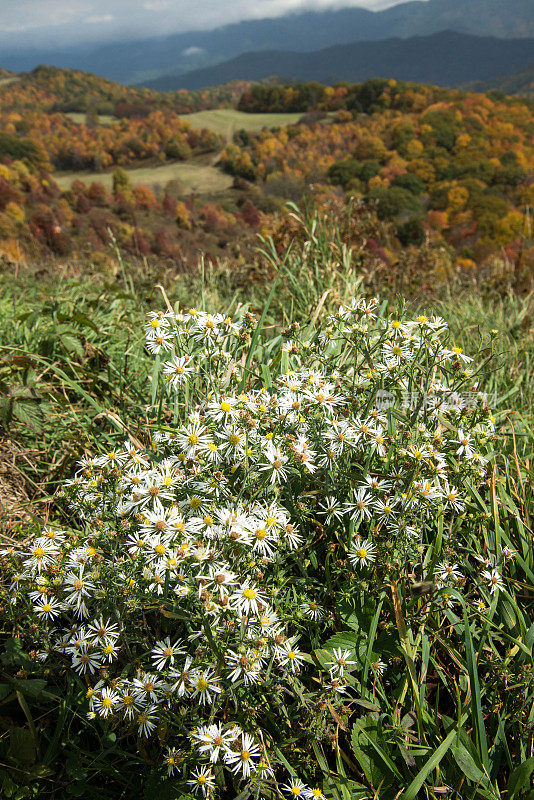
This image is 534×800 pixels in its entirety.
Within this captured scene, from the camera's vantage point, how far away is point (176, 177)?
1340 inches

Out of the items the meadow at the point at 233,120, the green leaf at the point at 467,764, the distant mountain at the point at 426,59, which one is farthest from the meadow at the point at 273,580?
the distant mountain at the point at 426,59

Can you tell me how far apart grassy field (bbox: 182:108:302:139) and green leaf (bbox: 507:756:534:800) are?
46.0m

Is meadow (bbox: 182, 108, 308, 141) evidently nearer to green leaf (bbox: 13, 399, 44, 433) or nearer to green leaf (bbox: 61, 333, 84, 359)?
green leaf (bbox: 61, 333, 84, 359)

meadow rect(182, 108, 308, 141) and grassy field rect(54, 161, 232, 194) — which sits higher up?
meadow rect(182, 108, 308, 141)

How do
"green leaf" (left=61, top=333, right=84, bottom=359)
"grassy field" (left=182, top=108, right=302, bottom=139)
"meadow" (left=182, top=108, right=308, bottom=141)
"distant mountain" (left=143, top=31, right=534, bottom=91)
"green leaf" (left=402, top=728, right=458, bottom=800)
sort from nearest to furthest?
"green leaf" (left=402, top=728, right=458, bottom=800) → "green leaf" (left=61, top=333, right=84, bottom=359) → "meadow" (left=182, top=108, right=308, bottom=141) → "grassy field" (left=182, top=108, right=302, bottom=139) → "distant mountain" (left=143, top=31, right=534, bottom=91)

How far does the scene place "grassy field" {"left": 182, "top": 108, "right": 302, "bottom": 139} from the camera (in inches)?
1675

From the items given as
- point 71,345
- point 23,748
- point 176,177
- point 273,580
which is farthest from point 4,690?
point 176,177

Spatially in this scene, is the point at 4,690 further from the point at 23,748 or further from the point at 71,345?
the point at 71,345

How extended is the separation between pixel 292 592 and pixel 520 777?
2.60 ft

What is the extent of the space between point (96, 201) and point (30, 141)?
32.7 feet

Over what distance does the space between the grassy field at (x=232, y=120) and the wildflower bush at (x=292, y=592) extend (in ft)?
148

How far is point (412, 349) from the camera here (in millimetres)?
1705

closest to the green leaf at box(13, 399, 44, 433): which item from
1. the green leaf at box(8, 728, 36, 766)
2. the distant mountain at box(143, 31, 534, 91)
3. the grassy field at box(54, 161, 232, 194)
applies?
the green leaf at box(8, 728, 36, 766)

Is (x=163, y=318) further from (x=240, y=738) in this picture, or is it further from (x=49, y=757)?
(x=49, y=757)
